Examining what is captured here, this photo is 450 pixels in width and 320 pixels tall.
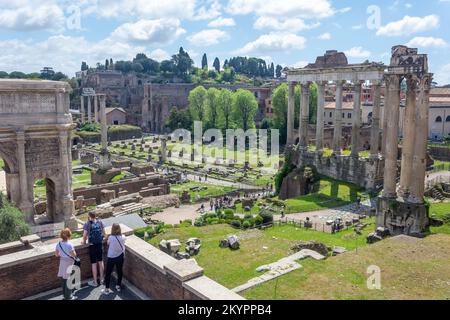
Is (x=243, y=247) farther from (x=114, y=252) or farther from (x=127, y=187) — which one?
(x=127, y=187)

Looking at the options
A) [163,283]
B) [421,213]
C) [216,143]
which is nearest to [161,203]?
[421,213]

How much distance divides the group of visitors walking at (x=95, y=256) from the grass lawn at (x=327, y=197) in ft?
65.9

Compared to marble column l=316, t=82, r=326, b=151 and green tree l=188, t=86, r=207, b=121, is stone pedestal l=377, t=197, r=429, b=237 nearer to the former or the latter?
marble column l=316, t=82, r=326, b=151

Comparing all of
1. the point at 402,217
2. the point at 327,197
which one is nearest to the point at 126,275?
the point at 402,217

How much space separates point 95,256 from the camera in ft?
27.7

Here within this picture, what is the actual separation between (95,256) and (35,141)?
15.2 meters

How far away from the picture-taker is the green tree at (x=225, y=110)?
7269 centimetres

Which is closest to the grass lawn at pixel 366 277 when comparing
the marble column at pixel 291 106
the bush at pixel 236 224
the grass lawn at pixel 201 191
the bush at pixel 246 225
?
the bush at pixel 246 225

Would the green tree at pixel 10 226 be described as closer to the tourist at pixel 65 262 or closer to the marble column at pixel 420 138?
the tourist at pixel 65 262

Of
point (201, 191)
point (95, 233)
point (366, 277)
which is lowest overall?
point (201, 191)

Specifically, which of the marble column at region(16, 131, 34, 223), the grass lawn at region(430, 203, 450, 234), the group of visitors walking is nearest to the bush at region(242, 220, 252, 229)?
the grass lawn at region(430, 203, 450, 234)

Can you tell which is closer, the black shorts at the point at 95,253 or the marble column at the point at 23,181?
the black shorts at the point at 95,253
